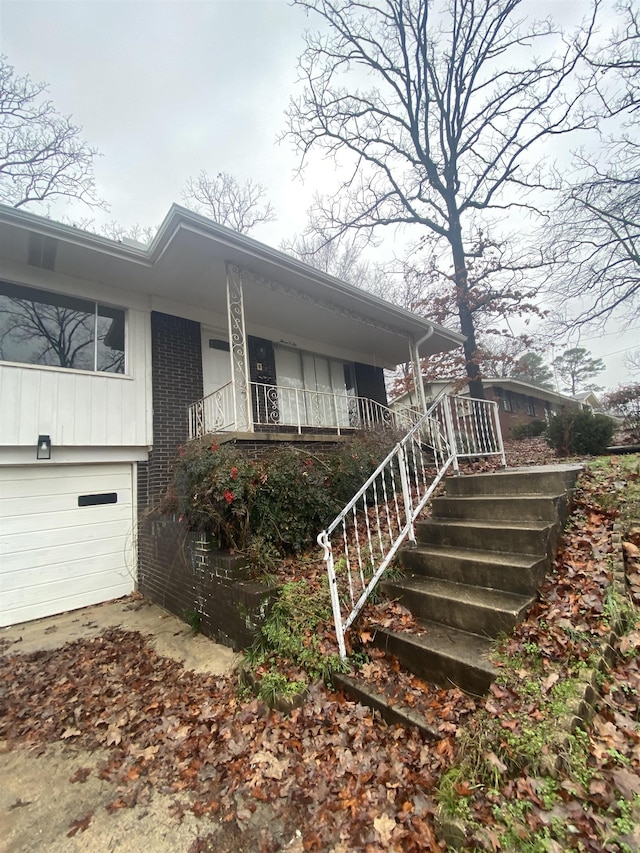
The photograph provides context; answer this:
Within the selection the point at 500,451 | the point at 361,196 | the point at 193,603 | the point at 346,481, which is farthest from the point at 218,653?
the point at 361,196

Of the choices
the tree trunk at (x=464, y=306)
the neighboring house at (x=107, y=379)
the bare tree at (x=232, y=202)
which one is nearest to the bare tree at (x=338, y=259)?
the bare tree at (x=232, y=202)

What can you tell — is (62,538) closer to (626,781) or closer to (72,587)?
(72,587)

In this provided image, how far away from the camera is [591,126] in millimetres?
11289

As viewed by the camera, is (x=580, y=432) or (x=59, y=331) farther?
(x=580, y=432)

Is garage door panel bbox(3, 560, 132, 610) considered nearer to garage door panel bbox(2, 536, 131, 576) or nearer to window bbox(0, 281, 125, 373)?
garage door panel bbox(2, 536, 131, 576)

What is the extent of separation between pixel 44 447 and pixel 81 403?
87 centimetres

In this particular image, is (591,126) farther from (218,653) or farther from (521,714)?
(218,653)

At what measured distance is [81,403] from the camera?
19.5 ft

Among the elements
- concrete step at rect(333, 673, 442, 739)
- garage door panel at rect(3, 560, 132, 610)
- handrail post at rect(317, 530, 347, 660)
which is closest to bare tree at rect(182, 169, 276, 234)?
garage door panel at rect(3, 560, 132, 610)

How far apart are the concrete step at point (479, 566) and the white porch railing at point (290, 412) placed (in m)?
3.25

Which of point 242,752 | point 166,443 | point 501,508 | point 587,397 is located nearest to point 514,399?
point 587,397

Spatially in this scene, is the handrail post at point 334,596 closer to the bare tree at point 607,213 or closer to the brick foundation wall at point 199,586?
the brick foundation wall at point 199,586

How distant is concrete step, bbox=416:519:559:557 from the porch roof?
497 centimetres

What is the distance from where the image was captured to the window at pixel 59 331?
5688 mm
